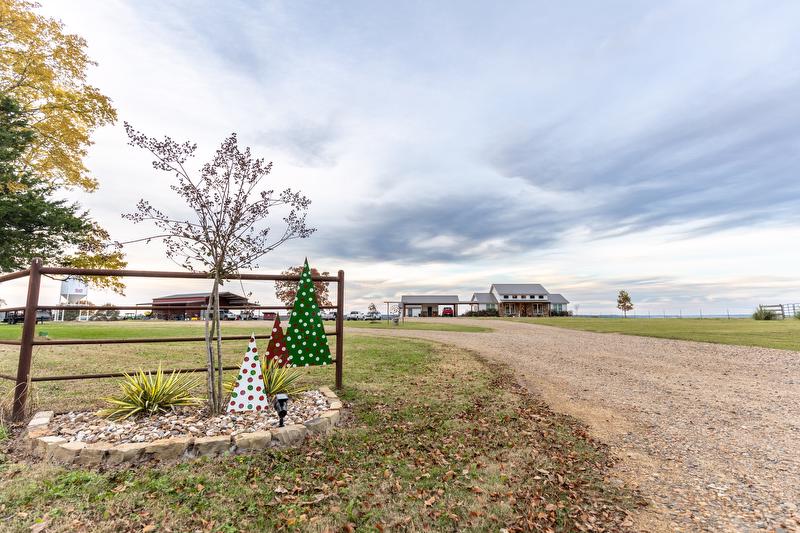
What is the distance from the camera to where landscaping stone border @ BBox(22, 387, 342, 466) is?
12.0ft

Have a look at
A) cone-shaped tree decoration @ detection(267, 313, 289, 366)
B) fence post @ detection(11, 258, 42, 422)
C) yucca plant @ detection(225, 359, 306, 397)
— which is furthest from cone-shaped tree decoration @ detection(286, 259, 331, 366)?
fence post @ detection(11, 258, 42, 422)

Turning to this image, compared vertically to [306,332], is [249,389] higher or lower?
lower

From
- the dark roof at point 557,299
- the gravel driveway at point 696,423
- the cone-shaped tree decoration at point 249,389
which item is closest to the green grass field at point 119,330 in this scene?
the gravel driveway at point 696,423

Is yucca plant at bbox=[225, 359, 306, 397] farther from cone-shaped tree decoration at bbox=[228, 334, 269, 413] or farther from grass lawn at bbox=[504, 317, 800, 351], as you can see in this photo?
grass lawn at bbox=[504, 317, 800, 351]

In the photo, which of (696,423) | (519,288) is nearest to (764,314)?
(519,288)

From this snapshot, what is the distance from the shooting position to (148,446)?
3760 mm

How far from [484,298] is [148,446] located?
228ft

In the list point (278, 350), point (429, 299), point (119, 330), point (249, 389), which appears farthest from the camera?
point (429, 299)

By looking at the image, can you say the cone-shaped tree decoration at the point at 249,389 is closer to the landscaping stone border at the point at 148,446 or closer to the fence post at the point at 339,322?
the landscaping stone border at the point at 148,446

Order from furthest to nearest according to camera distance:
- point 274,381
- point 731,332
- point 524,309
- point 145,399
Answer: point 524,309 → point 731,332 → point 274,381 → point 145,399

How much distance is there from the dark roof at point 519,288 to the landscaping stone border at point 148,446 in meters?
66.4

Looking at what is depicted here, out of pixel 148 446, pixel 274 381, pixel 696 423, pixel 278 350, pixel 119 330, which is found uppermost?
pixel 278 350

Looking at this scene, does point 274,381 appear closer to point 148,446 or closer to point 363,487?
point 148,446

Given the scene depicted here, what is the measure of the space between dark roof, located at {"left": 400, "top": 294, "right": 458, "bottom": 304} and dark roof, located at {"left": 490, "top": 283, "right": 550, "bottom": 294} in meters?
8.49
